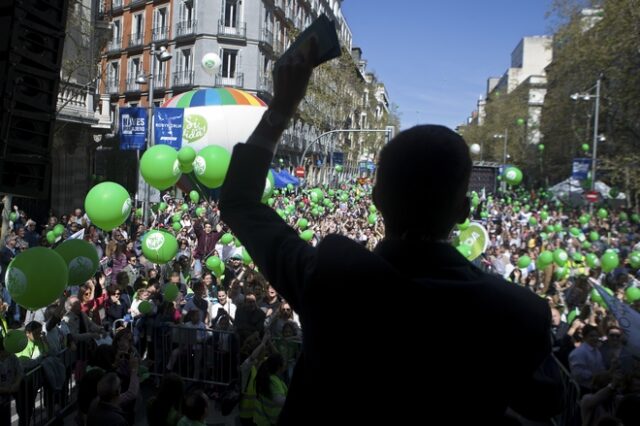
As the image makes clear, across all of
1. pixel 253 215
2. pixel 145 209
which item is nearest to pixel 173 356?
pixel 253 215

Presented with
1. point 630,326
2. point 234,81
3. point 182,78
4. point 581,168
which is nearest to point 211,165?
point 630,326

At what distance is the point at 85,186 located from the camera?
23953mm

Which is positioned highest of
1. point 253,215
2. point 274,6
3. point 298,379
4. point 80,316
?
point 274,6

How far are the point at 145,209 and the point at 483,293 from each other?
15827 mm

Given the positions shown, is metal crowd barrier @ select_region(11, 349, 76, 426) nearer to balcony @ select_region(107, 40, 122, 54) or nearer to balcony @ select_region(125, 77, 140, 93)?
balcony @ select_region(125, 77, 140, 93)

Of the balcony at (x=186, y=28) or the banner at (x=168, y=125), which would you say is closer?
the banner at (x=168, y=125)

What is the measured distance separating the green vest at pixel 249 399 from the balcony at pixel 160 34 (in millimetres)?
42023

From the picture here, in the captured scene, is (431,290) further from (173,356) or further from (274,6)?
(274,6)

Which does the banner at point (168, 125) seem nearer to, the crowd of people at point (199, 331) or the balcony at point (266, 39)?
the crowd of people at point (199, 331)

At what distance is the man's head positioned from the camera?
1.15 metres

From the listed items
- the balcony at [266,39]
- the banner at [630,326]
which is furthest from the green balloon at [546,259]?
the balcony at [266,39]

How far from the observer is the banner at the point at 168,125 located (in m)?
14.8

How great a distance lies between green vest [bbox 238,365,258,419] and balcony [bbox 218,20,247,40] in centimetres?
3830

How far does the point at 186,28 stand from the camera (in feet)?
140
